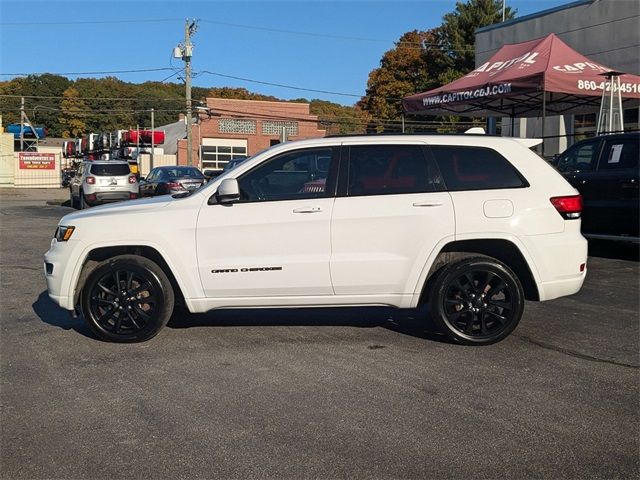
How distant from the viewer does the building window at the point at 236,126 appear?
57.6 metres

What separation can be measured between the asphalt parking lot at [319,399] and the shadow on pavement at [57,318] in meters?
0.03

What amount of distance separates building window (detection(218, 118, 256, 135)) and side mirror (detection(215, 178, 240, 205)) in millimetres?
52972

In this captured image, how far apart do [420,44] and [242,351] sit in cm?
5944

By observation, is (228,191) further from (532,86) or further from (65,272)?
(532,86)

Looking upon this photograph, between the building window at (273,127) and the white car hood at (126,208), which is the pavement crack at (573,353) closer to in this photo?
the white car hood at (126,208)

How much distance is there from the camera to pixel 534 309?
7.29m

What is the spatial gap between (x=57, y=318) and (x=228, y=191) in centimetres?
266

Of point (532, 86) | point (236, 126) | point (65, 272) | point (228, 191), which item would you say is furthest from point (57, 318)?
point (236, 126)

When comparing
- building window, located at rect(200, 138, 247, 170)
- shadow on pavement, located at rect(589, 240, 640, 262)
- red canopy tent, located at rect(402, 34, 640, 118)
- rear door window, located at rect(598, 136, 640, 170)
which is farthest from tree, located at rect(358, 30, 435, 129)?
rear door window, located at rect(598, 136, 640, 170)

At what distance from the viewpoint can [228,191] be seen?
568 cm

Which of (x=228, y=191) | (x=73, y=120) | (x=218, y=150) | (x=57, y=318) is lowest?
(x=57, y=318)

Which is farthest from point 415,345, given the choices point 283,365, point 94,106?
point 94,106

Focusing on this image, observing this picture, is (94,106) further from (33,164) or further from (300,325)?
(300,325)

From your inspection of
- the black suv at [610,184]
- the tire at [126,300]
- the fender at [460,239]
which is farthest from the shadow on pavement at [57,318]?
the black suv at [610,184]
